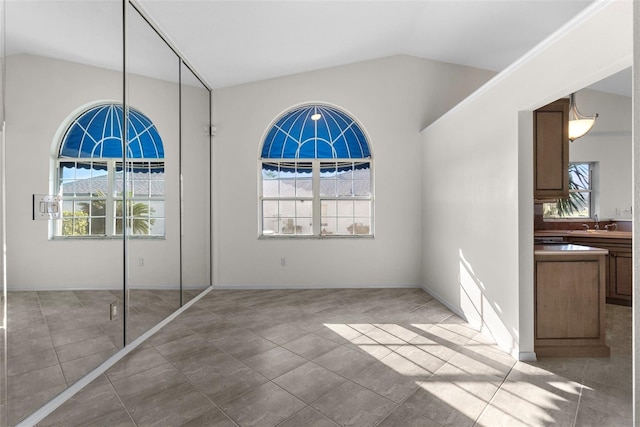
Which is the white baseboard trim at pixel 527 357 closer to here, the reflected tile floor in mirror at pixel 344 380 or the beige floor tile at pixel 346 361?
the reflected tile floor in mirror at pixel 344 380

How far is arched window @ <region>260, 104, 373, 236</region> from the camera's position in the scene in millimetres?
4824

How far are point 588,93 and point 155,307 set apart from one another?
7012mm

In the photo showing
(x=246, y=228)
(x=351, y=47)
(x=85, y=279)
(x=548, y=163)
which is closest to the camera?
(x=85, y=279)

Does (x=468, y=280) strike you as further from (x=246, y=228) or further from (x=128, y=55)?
(x=128, y=55)

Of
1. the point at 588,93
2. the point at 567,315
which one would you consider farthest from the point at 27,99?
the point at 588,93

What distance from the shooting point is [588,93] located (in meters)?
4.95

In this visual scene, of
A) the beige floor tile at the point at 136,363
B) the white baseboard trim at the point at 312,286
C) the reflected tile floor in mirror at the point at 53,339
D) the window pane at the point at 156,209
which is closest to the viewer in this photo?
the reflected tile floor in mirror at the point at 53,339

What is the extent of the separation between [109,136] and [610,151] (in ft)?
22.4

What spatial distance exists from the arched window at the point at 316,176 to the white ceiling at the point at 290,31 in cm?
82

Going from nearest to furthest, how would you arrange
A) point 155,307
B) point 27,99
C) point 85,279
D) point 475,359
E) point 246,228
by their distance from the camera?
point 27,99 → point 85,279 → point 475,359 → point 155,307 → point 246,228

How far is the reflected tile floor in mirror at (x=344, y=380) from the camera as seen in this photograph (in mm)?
1809

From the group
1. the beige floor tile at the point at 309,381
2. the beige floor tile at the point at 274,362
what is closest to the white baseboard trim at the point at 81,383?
the beige floor tile at the point at 274,362

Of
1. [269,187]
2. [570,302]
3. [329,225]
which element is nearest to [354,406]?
[570,302]

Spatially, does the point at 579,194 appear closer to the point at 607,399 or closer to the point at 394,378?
the point at 607,399
